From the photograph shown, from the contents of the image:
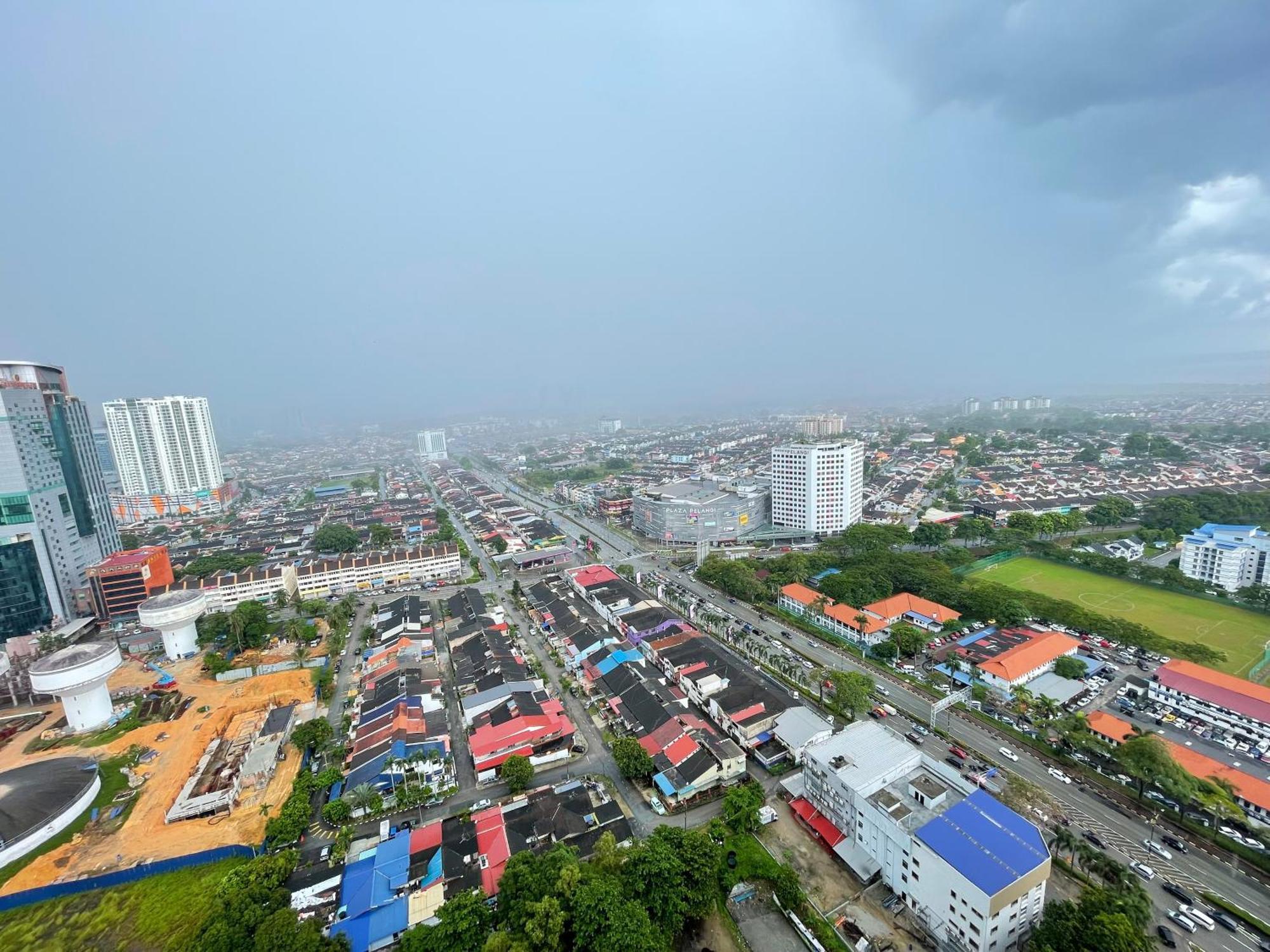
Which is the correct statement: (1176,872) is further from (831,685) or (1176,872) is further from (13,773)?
(13,773)

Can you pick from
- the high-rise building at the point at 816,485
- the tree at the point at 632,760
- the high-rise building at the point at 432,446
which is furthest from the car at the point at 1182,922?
the high-rise building at the point at 432,446

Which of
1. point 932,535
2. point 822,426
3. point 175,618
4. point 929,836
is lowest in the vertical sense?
point 932,535

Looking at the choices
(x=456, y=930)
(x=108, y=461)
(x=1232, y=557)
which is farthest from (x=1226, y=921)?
(x=108, y=461)

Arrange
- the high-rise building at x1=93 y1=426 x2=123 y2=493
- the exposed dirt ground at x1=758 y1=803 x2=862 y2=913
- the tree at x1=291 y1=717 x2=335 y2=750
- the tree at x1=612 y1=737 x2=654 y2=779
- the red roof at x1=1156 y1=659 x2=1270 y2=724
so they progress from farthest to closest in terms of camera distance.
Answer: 1. the high-rise building at x1=93 y1=426 x2=123 y2=493
2. the tree at x1=291 y1=717 x2=335 y2=750
3. the red roof at x1=1156 y1=659 x2=1270 y2=724
4. the tree at x1=612 y1=737 x2=654 y2=779
5. the exposed dirt ground at x1=758 y1=803 x2=862 y2=913

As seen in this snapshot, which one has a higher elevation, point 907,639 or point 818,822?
point 907,639

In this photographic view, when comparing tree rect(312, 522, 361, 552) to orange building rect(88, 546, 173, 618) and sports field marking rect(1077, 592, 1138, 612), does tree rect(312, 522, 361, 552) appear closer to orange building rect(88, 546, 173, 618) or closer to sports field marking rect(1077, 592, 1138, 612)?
orange building rect(88, 546, 173, 618)

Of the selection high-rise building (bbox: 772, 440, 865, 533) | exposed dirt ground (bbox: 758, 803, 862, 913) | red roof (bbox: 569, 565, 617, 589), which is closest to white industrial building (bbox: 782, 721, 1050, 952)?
exposed dirt ground (bbox: 758, 803, 862, 913)

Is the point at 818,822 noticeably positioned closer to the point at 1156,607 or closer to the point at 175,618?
the point at 1156,607

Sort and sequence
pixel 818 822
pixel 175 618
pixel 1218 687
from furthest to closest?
pixel 175 618
pixel 1218 687
pixel 818 822

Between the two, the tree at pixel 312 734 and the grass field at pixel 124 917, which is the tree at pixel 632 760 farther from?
the grass field at pixel 124 917
